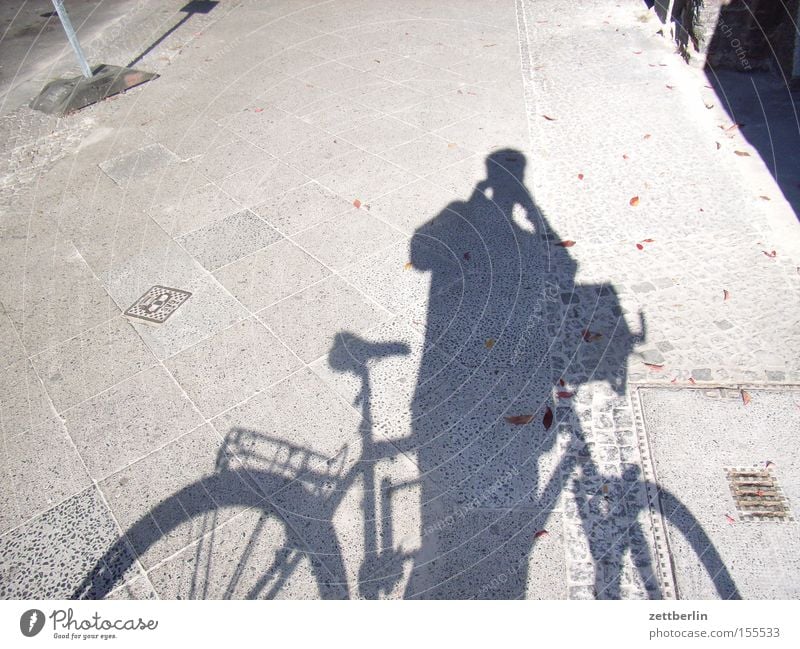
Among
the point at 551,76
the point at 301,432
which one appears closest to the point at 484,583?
the point at 301,432

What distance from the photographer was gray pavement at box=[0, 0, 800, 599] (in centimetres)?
394

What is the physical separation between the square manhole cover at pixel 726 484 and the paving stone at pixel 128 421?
359 centimetres

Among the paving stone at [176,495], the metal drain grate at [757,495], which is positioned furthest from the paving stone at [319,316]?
the metal drain grate at [757,495]

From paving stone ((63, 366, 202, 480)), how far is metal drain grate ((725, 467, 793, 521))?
4.00 metres

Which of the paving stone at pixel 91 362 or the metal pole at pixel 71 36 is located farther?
the metal pole at pixel 71 36

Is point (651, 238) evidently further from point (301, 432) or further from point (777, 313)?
point (301, 432)

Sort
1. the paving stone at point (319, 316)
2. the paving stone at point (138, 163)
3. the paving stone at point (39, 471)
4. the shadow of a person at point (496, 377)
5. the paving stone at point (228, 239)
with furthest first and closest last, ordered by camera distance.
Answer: the paving stone at point (138, 163)
the paving stone at point (228, 239)
the paving stone at point (319, 316)
the paving stone at point (39, 471)
the shadow of a person at point (496, 377)

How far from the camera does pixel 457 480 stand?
430 cm

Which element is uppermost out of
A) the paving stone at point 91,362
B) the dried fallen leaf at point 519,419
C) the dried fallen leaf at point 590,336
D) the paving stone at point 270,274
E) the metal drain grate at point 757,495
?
the paving stone at point 91,362

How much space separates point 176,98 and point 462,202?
6.22 metres

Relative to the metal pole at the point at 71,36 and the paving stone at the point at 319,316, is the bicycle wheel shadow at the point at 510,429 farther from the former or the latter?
the metal pole at the point at 71,36

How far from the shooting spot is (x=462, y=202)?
723 cm

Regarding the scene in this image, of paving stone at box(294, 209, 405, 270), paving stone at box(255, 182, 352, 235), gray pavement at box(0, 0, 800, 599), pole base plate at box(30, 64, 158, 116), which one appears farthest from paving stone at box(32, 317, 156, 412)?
pole base plate at box(30, 64, 158, 116)

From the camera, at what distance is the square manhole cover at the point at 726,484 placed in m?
3.65
